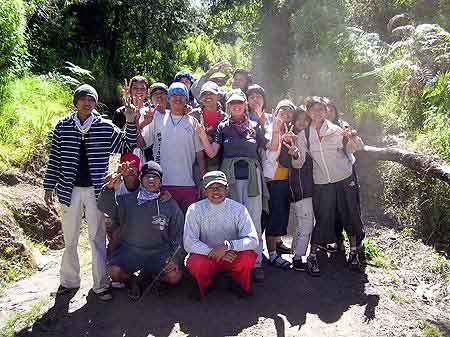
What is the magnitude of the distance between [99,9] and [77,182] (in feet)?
35.8

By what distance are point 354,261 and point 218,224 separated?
1814mm

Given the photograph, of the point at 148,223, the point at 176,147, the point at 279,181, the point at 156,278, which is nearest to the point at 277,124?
the point at 279,181

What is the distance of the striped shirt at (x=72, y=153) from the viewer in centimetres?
430

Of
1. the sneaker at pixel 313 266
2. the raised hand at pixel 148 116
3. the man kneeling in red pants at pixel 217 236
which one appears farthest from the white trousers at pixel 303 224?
the raised hand at pixel 148 116

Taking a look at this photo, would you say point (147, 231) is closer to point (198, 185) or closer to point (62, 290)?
point (198, 185)

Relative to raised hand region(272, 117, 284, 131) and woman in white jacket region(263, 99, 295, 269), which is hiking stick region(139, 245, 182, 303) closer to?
woman in white jacket region(263, 99, 295, 269)

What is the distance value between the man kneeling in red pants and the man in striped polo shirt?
2.89 feet

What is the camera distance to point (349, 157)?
5000 mm

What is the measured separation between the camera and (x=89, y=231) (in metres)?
4.45

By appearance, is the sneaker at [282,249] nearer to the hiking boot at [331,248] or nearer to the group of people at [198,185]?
the group of people at [198,185]

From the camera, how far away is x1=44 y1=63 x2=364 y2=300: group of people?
4.35 m

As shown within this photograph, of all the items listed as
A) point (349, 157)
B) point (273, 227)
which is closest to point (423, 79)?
point (349, 157)

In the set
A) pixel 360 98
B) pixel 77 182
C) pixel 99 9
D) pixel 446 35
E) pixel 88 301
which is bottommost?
pixel 88 301

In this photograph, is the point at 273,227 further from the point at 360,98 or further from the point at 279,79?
the point at 279,79
